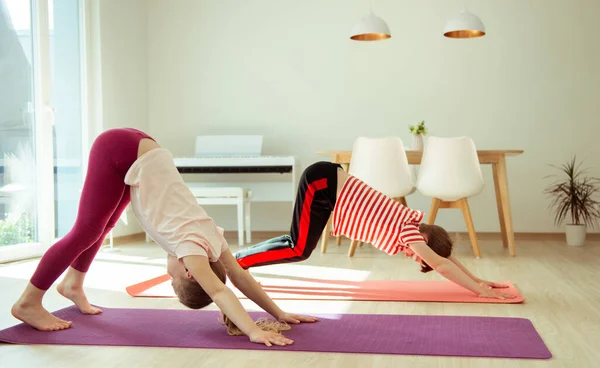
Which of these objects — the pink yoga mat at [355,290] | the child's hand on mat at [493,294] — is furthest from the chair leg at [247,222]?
the child's hand on mat at [493,294]

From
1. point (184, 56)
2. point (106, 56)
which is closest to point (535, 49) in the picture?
point (184, 56)

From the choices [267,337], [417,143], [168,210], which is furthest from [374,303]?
[417,143]

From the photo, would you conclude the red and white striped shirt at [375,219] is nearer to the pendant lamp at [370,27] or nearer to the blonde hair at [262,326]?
the blonde hair at [262,326]

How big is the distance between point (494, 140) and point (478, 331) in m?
4.21

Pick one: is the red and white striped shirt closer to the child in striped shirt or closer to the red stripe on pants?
the child in striped shirt

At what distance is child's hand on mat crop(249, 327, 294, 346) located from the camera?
2.46m

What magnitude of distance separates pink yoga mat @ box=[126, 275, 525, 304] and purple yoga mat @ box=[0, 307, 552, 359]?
45 cm

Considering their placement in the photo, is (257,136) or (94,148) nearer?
(94,148)

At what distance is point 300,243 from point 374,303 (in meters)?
0.44

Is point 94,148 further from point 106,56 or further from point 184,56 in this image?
point 184,56

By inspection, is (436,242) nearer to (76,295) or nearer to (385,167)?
(76,295)

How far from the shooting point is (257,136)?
22.1ft

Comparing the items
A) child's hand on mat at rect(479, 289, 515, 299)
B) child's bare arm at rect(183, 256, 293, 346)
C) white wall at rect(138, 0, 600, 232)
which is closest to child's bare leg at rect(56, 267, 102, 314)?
child's bare arm at rect(183, 256, 293, 346)

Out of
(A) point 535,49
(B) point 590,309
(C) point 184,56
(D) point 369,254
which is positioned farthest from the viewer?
(C) point 184,56
